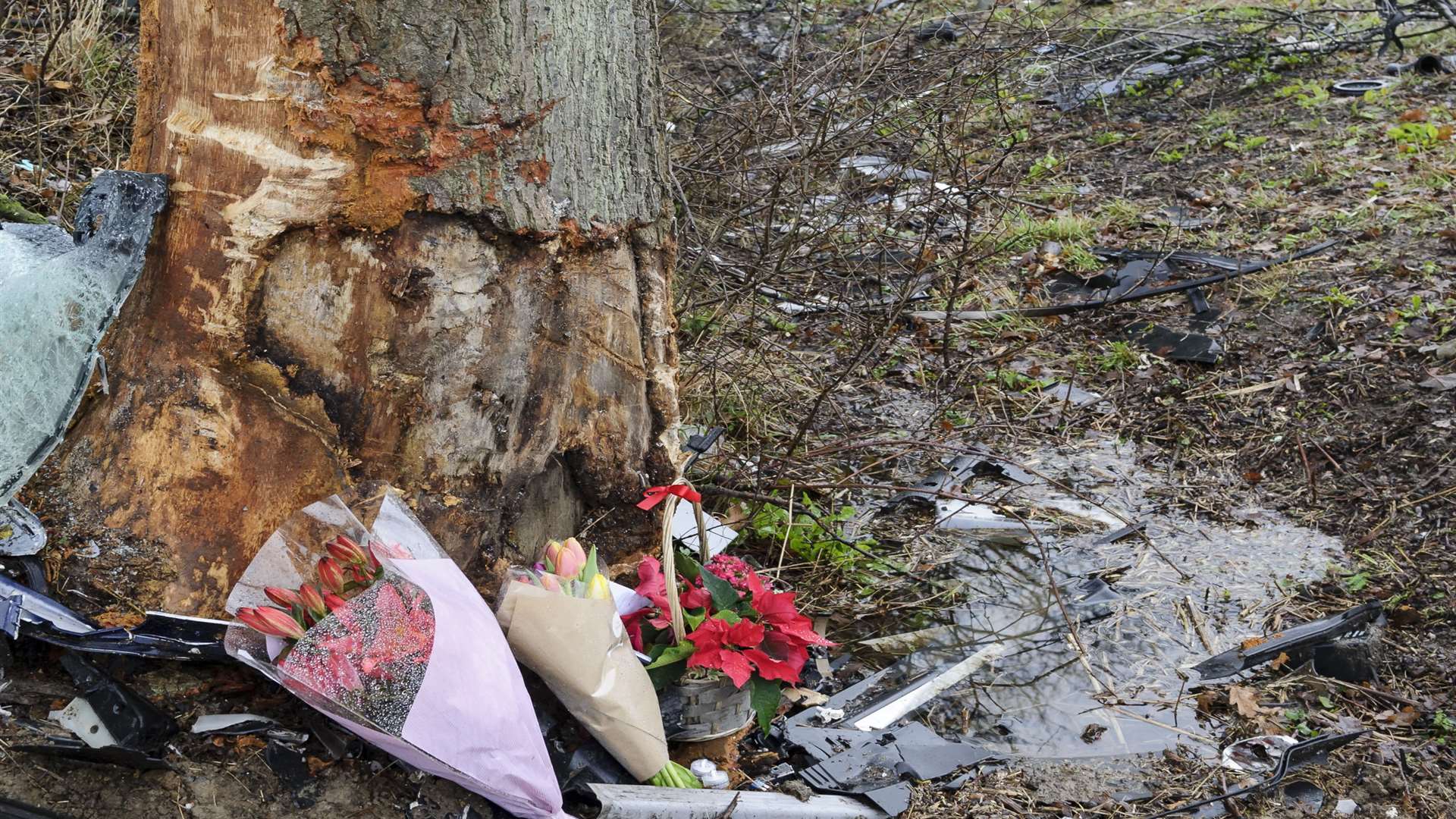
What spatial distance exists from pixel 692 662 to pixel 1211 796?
1186 mm

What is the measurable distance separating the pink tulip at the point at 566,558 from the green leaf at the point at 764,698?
0.43 m

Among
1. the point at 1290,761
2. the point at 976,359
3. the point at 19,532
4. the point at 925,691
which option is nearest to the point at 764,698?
the point at 925,691

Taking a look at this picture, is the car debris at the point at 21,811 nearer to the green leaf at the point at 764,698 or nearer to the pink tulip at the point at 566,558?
the pink tulip at the point at 566,558

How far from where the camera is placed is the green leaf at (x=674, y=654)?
7.02 ft

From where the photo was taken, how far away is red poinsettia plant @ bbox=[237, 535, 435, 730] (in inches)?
66.6

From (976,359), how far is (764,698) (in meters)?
2.64

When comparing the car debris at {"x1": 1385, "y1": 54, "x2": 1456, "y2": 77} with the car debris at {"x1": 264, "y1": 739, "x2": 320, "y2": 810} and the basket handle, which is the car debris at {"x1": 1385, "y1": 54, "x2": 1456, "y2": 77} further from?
the car debris at {"x1": 264, "y1": 739, "x2": 320, "y2": 810}

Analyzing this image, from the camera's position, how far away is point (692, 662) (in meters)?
2.13

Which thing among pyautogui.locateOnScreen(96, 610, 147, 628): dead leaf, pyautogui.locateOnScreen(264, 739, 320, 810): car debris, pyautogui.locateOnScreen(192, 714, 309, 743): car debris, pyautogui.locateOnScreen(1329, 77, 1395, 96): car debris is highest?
pyautogui.locateOnScreen(96, 610, 147, 628): dead leaf

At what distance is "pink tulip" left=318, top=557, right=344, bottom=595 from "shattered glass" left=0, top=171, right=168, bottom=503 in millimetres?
685

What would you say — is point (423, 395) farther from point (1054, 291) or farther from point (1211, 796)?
point (1054, 291)

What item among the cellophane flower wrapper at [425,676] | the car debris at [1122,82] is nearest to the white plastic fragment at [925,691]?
the cellophane flower wrapper at [425,676]

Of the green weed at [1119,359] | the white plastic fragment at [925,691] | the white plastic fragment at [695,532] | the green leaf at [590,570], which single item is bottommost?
the green weed at [1119,359]

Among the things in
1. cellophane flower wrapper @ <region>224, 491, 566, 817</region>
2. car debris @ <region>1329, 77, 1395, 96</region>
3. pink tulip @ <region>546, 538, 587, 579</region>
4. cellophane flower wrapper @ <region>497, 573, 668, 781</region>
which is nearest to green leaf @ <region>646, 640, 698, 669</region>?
cellophane flower wrapper @ <region>497, 573, 668, 781</region>
